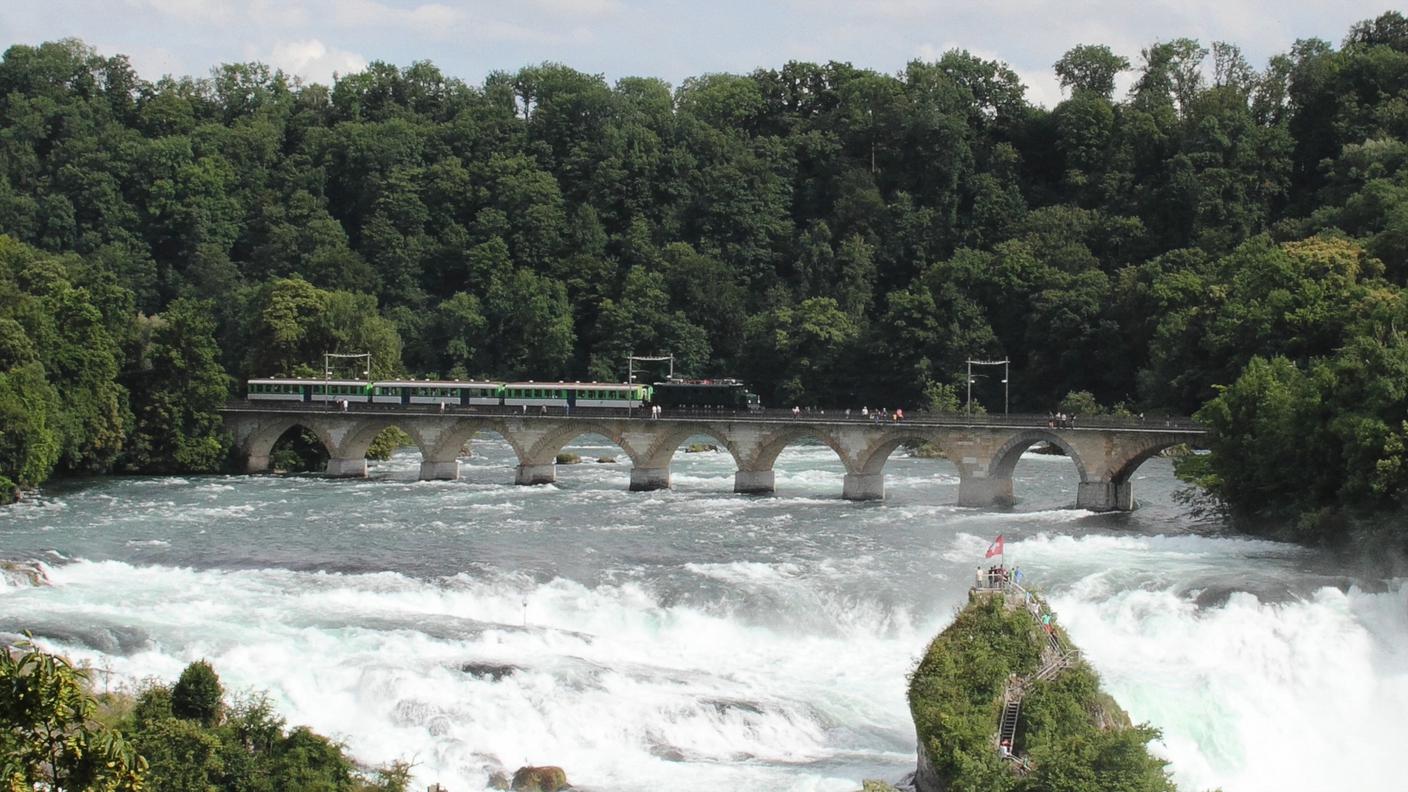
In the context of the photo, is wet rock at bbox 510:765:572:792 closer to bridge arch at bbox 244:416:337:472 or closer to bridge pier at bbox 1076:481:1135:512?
bridge pier at bbox 1076:481:1135:512

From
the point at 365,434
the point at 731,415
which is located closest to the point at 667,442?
the point at 731,415

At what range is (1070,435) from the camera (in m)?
73.1

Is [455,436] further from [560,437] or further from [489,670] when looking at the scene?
[489,670]

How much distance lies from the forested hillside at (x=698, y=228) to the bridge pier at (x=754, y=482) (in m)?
20.8

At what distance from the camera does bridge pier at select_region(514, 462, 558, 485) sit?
8381cm

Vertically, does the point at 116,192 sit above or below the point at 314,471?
above

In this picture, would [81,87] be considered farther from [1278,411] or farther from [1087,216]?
[1278,411]

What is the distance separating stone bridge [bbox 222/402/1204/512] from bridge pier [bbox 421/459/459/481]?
5cm

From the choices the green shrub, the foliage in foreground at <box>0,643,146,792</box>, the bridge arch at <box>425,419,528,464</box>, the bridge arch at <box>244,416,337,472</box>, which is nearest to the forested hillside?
the bridge arch at <box>244,416,337,472</box>

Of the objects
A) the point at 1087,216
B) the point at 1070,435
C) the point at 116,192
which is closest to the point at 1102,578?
the point at 1070,435

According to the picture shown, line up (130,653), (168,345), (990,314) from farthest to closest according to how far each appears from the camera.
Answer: (990,314) → (168,345) → (130,653)

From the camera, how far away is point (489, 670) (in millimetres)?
40500

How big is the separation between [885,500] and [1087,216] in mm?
46983

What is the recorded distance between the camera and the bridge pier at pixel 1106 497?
72125 mm
